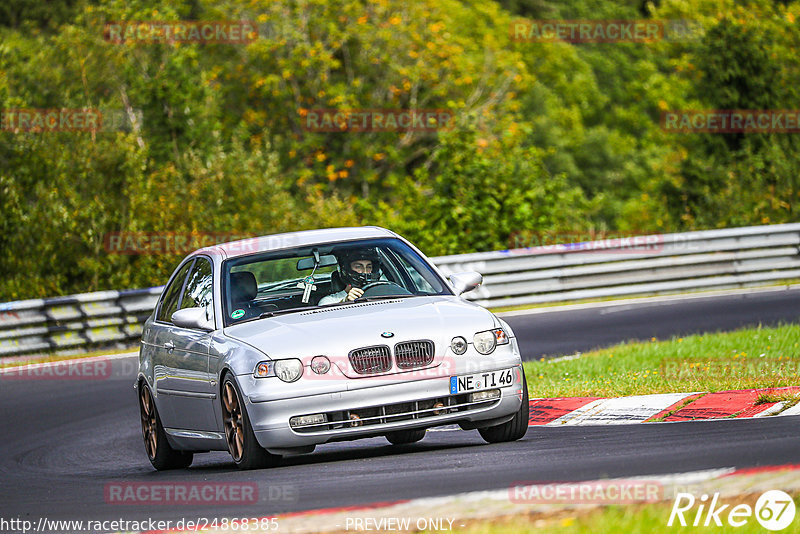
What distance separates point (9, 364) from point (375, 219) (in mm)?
10573

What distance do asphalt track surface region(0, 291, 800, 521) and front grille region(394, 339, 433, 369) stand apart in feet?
1.89

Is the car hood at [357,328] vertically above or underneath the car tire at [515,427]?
above

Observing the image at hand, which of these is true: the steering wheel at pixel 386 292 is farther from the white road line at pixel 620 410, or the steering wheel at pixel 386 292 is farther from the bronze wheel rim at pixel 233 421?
the white road line at pixel 620 410

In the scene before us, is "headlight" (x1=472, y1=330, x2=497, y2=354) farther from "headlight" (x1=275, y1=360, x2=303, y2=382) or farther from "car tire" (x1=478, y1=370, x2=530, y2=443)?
"headlight" (x1=275, y1=360, x2=303, y2=382)

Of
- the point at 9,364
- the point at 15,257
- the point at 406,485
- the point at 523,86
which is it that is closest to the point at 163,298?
the point at 406,485

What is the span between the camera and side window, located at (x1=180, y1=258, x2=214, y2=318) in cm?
966

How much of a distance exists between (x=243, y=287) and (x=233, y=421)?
1169mm

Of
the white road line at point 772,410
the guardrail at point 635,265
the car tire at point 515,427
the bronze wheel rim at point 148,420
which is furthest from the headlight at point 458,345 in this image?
the guardrail at point 635,265

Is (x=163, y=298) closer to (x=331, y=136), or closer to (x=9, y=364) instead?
(x=9, y=364)

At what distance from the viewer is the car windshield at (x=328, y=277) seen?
9484mm

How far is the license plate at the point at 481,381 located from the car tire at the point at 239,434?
120cm

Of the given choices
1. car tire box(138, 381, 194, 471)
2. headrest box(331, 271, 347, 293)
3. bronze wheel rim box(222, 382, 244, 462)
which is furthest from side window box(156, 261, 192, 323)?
bronze wheel rim box(222, 382, 244, 462)

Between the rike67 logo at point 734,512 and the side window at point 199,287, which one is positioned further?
the side window at point 199,287

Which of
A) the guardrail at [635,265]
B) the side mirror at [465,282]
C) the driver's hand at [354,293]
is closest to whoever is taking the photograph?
the driver's hand at [354,293]
